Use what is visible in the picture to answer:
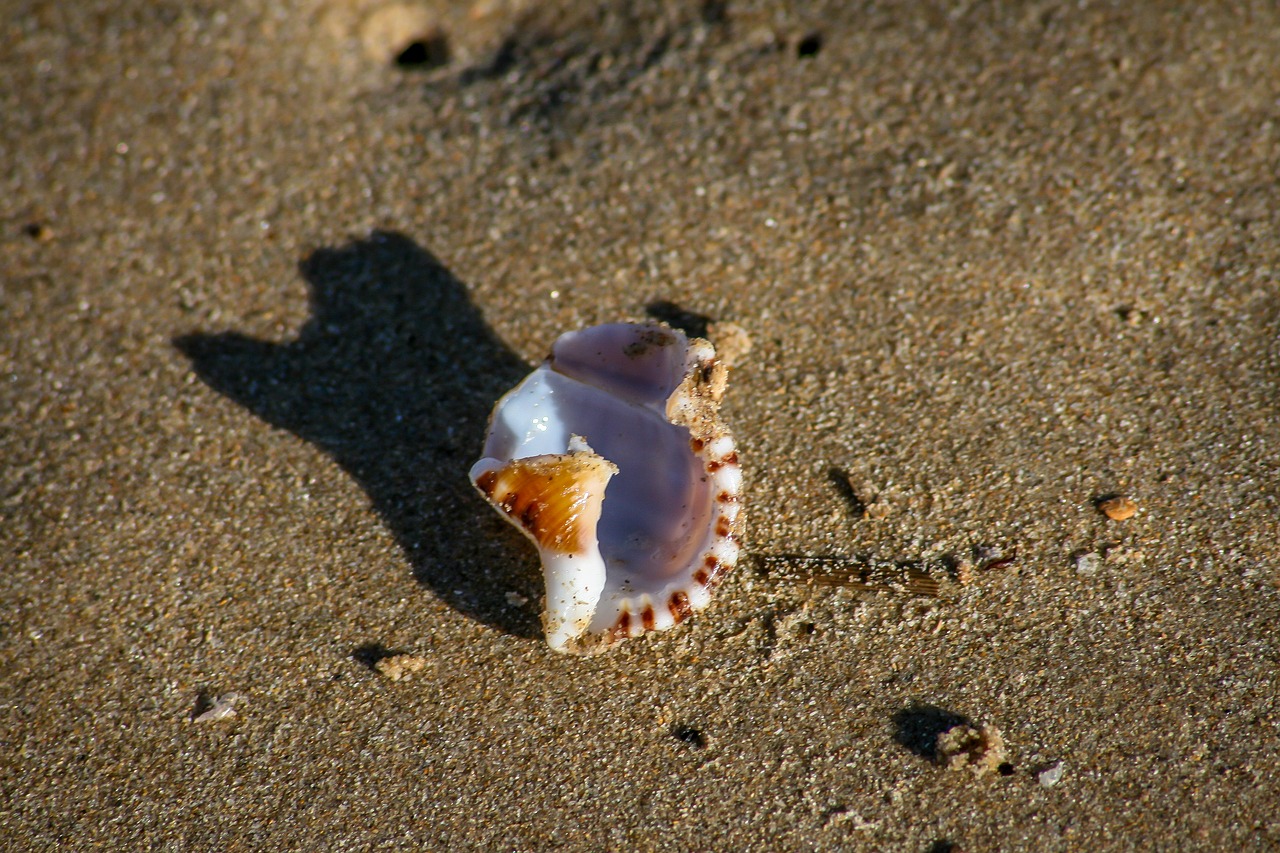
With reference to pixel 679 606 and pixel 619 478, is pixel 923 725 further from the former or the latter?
pixel 619 478

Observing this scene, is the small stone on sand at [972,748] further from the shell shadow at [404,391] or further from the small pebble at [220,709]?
the small pebble at [220,709]

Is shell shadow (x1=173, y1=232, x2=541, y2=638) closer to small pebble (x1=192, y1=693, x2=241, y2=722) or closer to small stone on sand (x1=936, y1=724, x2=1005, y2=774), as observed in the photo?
small pebble (x1=192, y1=693, x2=241, y2=722)

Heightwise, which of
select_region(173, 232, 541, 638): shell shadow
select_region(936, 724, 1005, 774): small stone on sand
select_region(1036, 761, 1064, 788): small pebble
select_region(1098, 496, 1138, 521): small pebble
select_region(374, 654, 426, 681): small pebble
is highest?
select_region(173, 232, 541, 638): shell shadow

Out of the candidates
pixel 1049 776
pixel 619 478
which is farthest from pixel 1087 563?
pixel 619 478

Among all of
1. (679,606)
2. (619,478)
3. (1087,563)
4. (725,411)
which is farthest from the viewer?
(725,411)

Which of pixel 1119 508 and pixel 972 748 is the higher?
pixel 1119 508

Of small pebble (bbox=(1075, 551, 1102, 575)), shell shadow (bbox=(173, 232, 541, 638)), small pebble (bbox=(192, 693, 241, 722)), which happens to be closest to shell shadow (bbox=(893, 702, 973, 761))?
small pebble (bbox=(1075, 551, 1102, 575))
